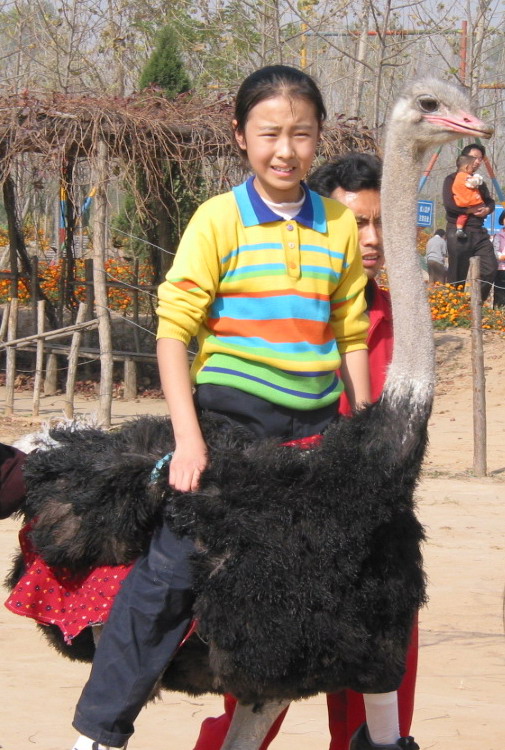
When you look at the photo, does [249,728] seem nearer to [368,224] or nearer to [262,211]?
[262,211]

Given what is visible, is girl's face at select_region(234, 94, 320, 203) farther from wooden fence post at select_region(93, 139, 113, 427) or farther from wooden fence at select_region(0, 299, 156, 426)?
wooden fence post at select_region(93, 139, 113, 427)

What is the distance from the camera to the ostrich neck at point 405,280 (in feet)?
8.45

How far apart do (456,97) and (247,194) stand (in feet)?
1.78

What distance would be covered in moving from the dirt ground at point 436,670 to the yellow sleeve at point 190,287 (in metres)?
1.63

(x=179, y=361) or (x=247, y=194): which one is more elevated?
(x=247, y=194)

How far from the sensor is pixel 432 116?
2662 millimetres

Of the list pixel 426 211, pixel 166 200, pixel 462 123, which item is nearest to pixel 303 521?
pixel 462 123

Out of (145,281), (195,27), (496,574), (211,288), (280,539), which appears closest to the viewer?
(280,539)

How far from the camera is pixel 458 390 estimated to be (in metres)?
11.9

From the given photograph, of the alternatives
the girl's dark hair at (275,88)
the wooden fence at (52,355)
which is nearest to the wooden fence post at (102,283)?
the wooden fence at (52,355)

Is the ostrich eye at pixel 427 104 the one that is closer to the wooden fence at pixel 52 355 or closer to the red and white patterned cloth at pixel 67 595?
the red and white patterned cloth at pixel 67 595

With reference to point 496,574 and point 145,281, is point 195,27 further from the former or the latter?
point 496,574

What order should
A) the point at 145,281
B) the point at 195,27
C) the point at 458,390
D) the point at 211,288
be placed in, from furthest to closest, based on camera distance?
the point at 195,27 → the point at 145,281 → the point at 458,390 → the point at 211,288

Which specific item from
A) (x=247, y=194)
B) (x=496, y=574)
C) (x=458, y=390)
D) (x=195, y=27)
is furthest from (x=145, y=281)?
(x=247, y=194)
